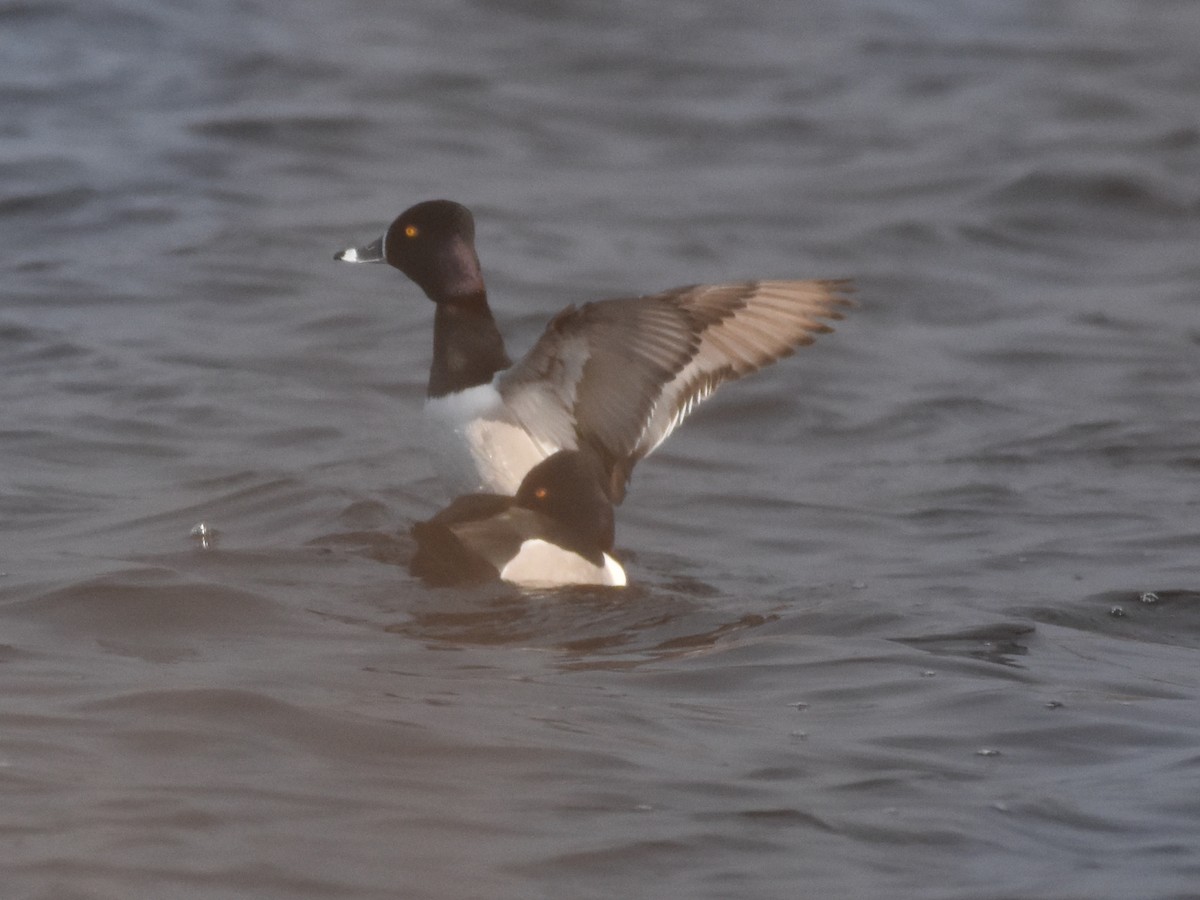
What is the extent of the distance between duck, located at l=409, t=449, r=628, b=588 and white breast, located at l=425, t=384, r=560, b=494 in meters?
0.08

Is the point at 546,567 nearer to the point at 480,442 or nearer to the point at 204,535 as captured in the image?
the point at 480,442

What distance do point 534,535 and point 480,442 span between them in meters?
0.47

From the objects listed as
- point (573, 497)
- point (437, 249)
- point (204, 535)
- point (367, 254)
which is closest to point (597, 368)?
point (573, 497)

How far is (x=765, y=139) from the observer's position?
15227 mm

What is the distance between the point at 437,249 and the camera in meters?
6.96

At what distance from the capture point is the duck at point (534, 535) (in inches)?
245

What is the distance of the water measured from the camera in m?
4.18

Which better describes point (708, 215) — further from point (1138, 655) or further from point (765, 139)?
point (1138, 655)

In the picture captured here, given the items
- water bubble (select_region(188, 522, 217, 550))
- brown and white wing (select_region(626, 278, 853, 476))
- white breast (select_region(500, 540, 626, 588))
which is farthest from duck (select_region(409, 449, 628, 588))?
water bubble (select_region(188, 522, 217, 550))

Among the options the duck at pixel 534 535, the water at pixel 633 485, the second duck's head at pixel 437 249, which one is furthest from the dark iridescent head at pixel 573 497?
the second duck's head at pixel 437 249

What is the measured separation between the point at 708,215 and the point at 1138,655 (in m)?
7.56

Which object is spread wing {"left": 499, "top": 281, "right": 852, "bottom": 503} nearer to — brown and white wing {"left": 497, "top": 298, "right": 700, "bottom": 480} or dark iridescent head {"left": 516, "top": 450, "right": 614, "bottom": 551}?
brown and white wing {"left": 497, "top": 298, "right": 700, "bottom": 480}

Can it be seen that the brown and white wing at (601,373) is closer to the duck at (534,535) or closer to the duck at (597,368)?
the duck at (597,368)

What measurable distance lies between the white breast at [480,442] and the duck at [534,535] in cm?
8
